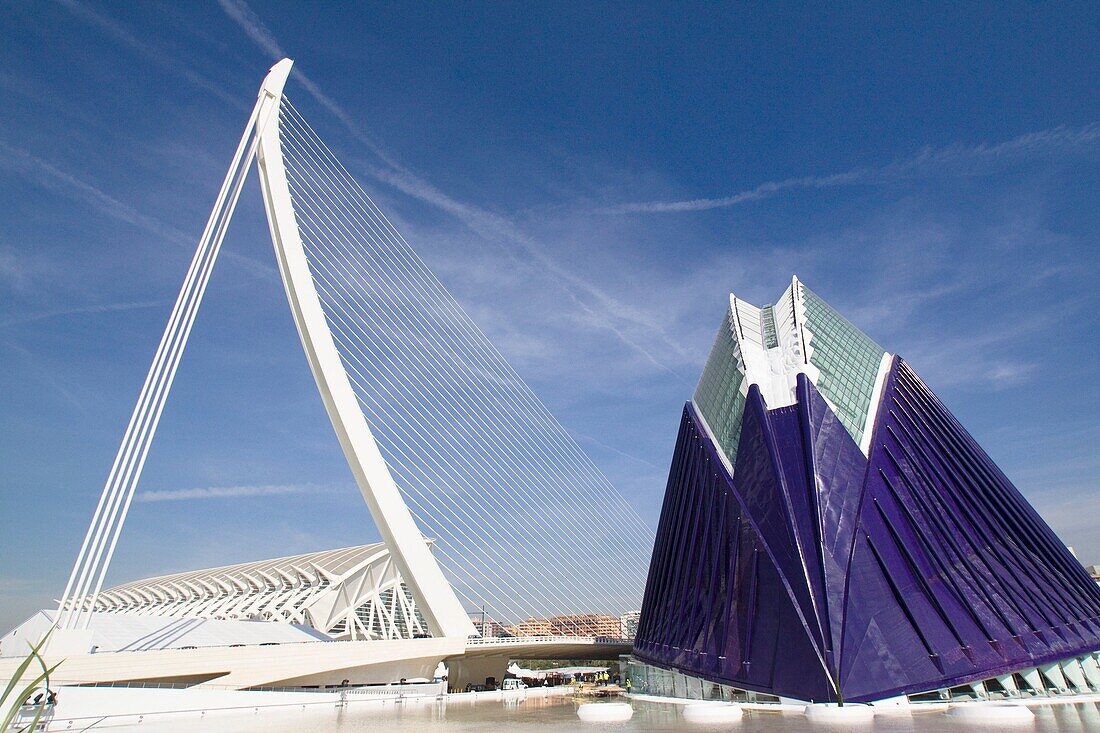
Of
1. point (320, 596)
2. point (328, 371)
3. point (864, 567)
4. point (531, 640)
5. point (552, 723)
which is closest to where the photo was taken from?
point (552, 723)

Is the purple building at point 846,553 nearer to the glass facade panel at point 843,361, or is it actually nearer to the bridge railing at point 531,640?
the glass facade panel at point 843,361

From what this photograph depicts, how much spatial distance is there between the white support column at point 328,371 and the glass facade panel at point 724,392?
12.2 meters

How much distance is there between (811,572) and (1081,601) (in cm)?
1071

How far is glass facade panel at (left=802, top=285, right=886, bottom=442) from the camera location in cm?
2281

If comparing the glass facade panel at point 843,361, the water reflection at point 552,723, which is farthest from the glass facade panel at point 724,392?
the water reflection at point 552,723

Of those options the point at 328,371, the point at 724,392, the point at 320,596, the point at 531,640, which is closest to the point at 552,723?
the point at 328,371

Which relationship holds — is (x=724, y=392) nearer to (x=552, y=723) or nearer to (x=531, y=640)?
(x=552, y=723)

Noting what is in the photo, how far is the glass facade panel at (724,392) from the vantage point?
80.6 ft

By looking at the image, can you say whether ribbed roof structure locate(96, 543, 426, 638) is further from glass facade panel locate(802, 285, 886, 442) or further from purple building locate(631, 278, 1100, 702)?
glass facade panel locate(802, 285, 886, 442)

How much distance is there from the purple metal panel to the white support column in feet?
34.3

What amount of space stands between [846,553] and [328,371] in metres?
16.9

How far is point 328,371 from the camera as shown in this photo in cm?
2180

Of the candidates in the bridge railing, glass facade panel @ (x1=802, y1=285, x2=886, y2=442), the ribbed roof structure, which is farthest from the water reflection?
the ribbed roof structure

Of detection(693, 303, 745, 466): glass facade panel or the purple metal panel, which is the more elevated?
detection(693, 303, 745, 466): glass facade panel
